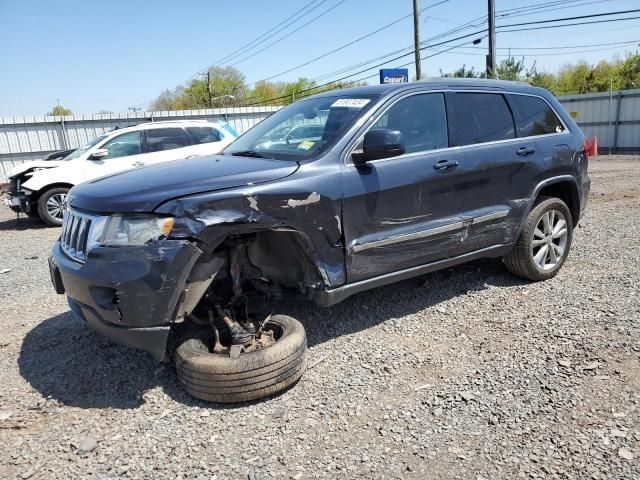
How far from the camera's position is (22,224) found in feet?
35.2

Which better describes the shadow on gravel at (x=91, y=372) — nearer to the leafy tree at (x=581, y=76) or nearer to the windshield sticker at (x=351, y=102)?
the windshield sticker at (x=351, y=102)

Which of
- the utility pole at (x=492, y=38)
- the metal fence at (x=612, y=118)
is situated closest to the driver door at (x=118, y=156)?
the utility pole at (x=492, y=38)

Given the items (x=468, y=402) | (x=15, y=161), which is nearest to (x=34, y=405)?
(x=468, y=402)

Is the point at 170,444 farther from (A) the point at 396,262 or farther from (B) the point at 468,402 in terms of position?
(A) the point at 396,262

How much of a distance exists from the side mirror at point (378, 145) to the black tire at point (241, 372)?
4.30ft

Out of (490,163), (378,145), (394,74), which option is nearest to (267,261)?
(378,145)

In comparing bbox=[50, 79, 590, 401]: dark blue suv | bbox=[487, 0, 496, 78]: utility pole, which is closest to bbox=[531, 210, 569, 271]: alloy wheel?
bbox=[50, 79, 590, 401]: dark blue suv

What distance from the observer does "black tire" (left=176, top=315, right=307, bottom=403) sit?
2.95 m

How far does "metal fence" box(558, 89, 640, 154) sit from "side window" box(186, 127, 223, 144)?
709 inches

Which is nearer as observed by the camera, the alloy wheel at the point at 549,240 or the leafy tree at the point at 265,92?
Answer: the alloy wheel at the point at 549,240

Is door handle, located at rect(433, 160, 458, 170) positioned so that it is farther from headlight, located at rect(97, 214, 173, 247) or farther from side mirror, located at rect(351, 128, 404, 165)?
headlight, located at rect(97, 214, 173, 247)

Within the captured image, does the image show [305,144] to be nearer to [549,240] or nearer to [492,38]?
[549,240]

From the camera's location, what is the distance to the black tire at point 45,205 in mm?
9828

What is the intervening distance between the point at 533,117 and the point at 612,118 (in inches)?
786
